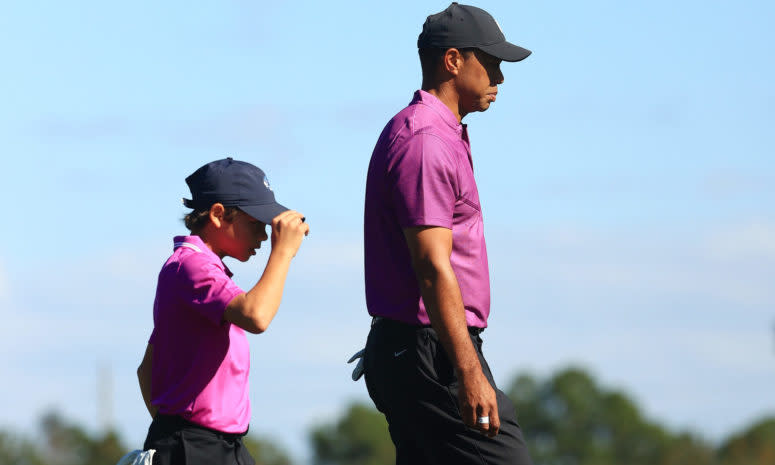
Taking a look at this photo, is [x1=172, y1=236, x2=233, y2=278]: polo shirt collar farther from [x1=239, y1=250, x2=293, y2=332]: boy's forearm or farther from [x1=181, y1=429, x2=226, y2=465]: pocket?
[x1=181, y1=429, x2=226, y2=465]: pocket

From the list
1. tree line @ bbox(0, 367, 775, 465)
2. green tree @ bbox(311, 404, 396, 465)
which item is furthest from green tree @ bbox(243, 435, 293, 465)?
green tree @ bbox(311, 404, 396, 465)

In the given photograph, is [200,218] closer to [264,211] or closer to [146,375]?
[264,211]

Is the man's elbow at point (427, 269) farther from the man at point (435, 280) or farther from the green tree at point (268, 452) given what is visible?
the green tree at point (268, 452)

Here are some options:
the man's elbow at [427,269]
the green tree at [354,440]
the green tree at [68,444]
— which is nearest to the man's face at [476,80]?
the man's elbow at [427,269]

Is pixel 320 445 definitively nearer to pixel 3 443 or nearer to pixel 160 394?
pixel 3 443

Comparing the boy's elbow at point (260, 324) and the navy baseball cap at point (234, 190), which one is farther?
the navy baseball cap at point (234, 190)

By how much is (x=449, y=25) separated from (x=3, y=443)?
82037 mm

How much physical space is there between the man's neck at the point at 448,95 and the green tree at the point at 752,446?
78659mm

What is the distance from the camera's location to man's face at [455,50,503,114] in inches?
238

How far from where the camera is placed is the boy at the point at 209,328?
5.61 meters

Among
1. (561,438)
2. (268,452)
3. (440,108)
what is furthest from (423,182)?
(561,438)

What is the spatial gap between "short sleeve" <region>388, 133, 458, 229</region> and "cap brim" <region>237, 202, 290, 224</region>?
52 cm

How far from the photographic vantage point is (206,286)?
18.5 ft

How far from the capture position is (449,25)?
6039 millimetres
